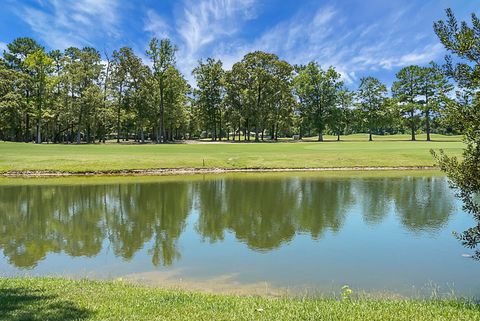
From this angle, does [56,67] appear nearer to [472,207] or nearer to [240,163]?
[240,163]

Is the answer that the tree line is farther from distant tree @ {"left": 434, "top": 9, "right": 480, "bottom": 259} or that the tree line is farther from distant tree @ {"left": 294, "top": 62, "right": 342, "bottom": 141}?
distant tree @ {"left": 434, "top": 9, "right": 480, "bottom": 259}

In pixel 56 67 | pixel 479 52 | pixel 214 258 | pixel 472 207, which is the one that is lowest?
pixel 214 258

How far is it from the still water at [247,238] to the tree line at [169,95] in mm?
49423

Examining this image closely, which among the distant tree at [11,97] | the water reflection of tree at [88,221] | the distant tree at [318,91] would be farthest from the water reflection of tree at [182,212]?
the distant tree at [318,91]

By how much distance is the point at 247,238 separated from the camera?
12883 mm

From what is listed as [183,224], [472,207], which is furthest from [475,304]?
[183,224]

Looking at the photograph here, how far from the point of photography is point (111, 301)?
659 cm

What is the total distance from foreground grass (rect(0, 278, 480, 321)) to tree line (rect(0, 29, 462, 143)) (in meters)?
62.6

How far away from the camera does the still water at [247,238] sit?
9.32 m

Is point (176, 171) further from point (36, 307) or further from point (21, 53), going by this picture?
point (21, 53)

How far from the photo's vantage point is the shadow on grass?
5.66 meters

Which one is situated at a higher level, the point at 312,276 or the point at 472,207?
the point at 472,207

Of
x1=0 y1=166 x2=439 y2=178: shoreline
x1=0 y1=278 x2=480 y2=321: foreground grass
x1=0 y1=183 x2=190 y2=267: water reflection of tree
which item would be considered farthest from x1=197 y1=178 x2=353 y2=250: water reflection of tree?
x1=0 y1=166 x2=439 y2=178: shoreline

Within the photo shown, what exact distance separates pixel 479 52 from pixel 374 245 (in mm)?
6909
